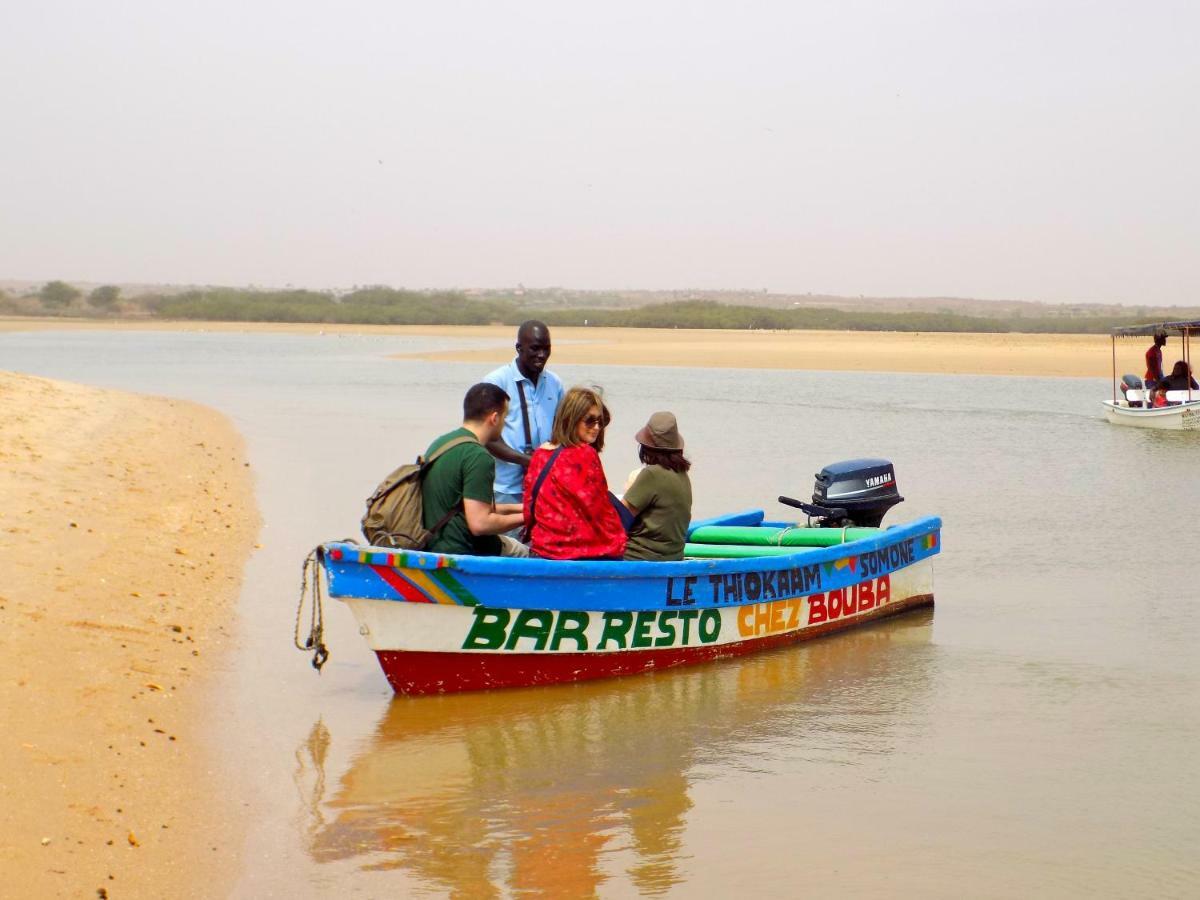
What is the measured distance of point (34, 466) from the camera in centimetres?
1199

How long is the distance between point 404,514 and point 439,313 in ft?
297

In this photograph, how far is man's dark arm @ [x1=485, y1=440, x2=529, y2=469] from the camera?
291 inches

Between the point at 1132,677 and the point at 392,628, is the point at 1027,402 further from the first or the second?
the point at 392,628

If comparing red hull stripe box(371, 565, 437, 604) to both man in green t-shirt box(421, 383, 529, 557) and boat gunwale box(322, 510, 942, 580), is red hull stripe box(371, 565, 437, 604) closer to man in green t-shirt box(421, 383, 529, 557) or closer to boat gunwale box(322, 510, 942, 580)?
boat gunwale box(322, 510, 942, 580)

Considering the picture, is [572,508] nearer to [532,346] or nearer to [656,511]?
[656,511]

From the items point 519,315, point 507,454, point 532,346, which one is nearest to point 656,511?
point 507,454

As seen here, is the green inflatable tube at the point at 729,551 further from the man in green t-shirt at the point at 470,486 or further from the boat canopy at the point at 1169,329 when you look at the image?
the boat canopy at the point at 1169,329

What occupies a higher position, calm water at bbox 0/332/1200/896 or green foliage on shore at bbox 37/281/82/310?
green foliage on shore at bbox 37/281/82/310

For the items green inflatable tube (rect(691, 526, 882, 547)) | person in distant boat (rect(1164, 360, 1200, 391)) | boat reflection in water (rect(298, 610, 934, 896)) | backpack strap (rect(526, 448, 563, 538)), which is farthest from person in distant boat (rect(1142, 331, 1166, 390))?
backpack strap (rect(526, 448, 563, 538))

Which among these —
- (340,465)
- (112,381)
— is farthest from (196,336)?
(340,465)

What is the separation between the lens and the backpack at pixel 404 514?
6.80 meters

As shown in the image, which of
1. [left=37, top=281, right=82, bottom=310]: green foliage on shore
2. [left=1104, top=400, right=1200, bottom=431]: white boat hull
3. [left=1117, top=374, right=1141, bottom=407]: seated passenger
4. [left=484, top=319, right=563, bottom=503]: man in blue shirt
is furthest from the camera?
[left=37, top=281, right=82, bottom=310]: green foliage on shore

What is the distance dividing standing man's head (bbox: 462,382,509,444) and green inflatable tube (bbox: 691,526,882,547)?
2691 millimetres

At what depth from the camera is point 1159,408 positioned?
22.9 m
